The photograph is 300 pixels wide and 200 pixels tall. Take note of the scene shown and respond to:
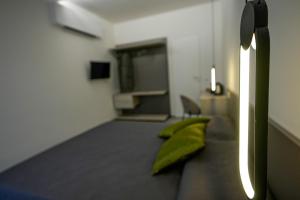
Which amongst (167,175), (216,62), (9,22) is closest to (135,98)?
(216,62)

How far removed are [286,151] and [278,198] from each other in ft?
1.03

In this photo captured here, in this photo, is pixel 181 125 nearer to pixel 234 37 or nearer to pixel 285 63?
pixel 285 63

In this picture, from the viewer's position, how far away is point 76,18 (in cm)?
348

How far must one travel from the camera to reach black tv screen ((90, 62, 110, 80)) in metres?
3.95

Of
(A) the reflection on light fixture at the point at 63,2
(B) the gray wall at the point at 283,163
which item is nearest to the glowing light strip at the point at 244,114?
(B) the gray wall at the point at 283,163

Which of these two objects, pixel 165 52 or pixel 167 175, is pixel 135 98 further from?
pixel 167 175

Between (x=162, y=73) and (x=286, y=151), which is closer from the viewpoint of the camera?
(x=286, y=151)

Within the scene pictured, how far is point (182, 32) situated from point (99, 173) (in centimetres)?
397

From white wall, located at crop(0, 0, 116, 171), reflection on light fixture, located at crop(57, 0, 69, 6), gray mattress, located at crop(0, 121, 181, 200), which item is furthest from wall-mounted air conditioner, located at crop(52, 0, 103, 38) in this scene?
gray mattress, located at crop(0, 121, 181, 200)

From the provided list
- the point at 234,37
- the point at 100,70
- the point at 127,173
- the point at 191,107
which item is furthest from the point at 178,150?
the point at 100,70

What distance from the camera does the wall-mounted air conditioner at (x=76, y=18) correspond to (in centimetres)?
310

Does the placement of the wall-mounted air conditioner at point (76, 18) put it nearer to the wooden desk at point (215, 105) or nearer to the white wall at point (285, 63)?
the wooden desk at point (215, 105)

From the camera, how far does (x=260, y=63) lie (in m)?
0.44

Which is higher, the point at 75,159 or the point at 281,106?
the point at 281,106
